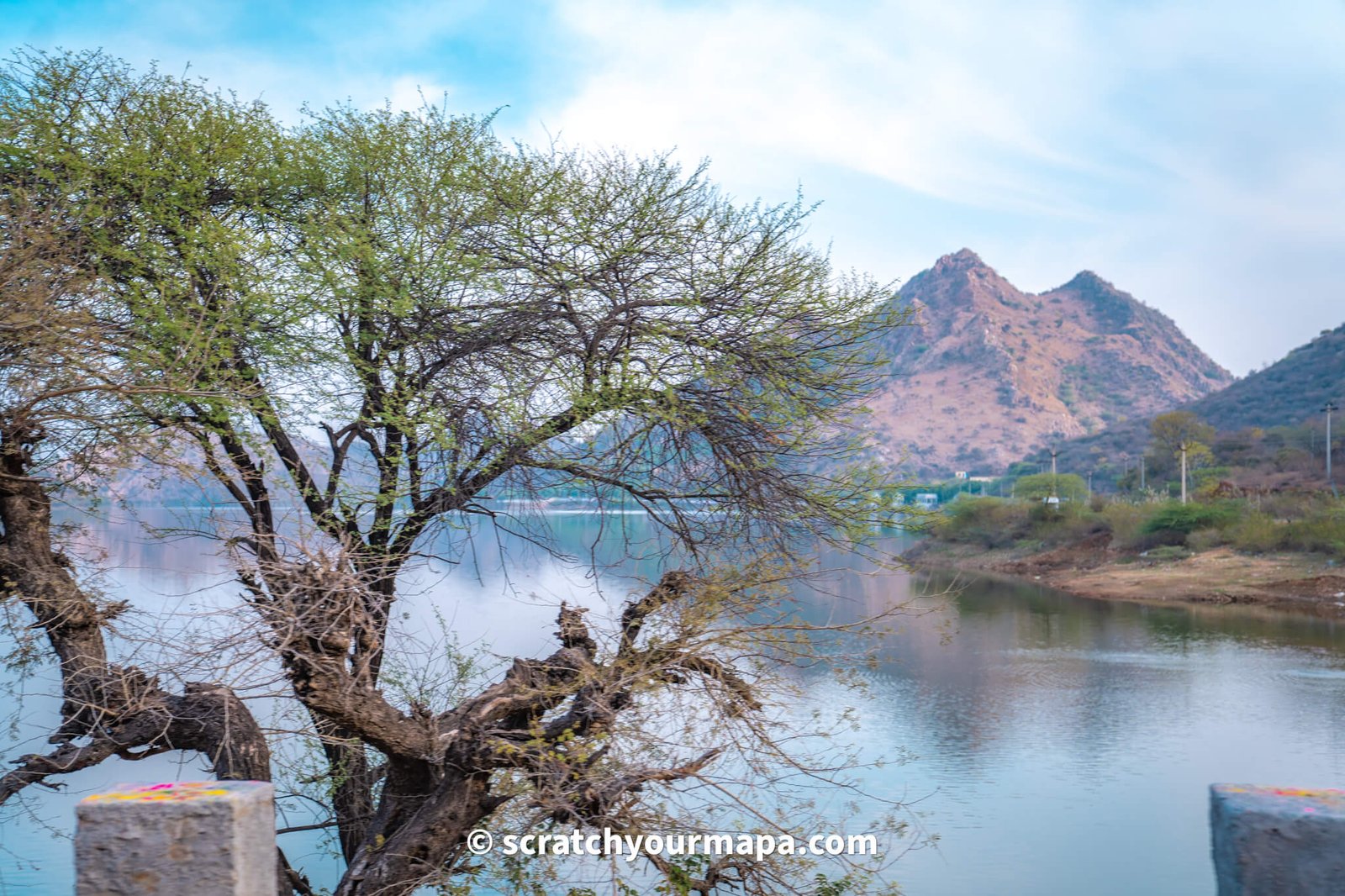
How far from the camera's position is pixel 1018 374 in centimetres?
15838

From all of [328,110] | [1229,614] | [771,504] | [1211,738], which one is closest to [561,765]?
[771,504]

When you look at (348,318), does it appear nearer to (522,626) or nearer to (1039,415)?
(522,626)

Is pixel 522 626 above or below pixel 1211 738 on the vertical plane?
above

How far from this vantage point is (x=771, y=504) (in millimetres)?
8680

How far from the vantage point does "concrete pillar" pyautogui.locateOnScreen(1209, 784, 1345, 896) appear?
7.66 ft

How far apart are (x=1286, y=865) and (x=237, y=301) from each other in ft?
23.7

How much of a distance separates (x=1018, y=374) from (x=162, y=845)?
164 meters

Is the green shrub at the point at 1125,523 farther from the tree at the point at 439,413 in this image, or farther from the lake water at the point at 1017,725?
the tree at the point at 439,413

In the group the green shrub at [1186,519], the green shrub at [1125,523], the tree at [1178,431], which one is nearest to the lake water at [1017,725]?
the green shrub at [1186,519]

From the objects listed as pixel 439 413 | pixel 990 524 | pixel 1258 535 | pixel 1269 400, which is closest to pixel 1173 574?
pixel 1258 535

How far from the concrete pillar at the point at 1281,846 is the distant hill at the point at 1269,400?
90.9m

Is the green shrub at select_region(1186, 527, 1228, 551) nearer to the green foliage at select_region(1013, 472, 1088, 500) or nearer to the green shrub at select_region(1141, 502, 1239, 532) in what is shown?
the green shrub at select_region(1141, 502, 1239, 532)

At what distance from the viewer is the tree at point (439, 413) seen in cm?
669

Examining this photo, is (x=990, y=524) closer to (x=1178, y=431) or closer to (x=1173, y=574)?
(x=1173, y=574)
